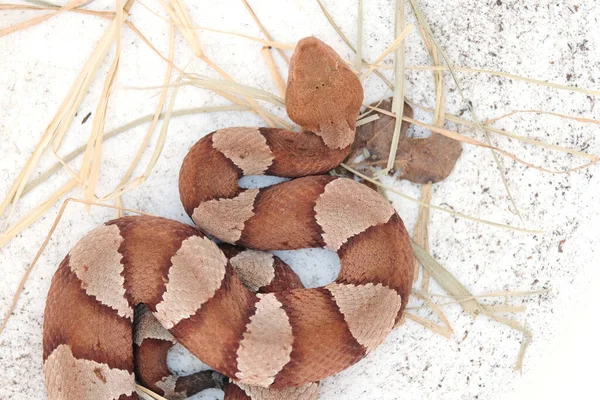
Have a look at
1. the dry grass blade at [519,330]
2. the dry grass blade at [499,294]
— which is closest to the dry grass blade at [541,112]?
the dry grass blade at [499,294]

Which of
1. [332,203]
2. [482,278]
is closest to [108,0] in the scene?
[332,203]

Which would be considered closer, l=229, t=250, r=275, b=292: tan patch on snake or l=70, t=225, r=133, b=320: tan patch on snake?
l=70, t=225, r=133, b=320: tan patch on snake

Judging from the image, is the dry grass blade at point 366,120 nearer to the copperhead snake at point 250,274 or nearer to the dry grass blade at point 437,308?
the copperhead snake at point 250,274

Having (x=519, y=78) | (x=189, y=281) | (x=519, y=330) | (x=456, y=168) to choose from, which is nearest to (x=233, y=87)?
(x=189, y=281)

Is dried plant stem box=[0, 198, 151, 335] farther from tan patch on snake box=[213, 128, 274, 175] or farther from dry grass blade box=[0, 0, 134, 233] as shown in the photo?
tan patch on snake box=[213, 128, 274, 175]

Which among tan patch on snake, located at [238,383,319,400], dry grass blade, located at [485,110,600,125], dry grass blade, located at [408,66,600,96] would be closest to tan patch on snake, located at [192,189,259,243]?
tan patch on snake, located at [238,383,319,400]

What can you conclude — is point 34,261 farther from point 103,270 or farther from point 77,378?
point 77,378

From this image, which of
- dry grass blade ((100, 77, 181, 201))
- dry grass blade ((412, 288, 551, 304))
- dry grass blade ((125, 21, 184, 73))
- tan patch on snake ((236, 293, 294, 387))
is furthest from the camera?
dry grass blade ((412, 288, 551, 304))
